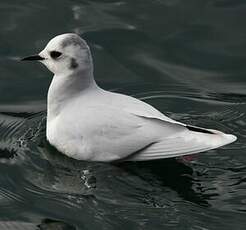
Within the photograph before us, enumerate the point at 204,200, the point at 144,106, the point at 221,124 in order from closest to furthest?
the point at 204,200
the point at 144,106
the point at 221,124

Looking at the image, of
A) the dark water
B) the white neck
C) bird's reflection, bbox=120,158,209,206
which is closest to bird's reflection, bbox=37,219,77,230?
the dark water

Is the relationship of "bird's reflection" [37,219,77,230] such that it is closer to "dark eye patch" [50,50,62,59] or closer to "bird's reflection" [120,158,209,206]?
"bird's reflection" [120,158,209,206]

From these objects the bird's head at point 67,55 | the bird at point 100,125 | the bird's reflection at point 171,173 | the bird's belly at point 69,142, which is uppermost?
the bird's head at point 67,55

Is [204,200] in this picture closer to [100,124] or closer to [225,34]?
[100,124]

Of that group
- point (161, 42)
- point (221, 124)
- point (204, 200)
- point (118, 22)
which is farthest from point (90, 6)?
point (204, 200)

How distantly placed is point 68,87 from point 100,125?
2.51 ft

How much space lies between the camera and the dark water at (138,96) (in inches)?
292

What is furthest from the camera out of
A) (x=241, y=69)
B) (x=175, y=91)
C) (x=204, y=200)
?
(x=241, y=69)

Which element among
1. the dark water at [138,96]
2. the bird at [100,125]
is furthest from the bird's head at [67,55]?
the dark water at [138,96]

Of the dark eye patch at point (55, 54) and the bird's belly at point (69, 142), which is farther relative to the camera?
the dark eye patch at point (55, 54)

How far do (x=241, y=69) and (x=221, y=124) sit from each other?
1.72 meters

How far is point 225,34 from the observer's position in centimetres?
1090

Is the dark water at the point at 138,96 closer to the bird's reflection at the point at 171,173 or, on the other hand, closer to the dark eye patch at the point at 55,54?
the bird's reflection at the point at 171,173

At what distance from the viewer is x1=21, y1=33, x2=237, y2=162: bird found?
776cm
